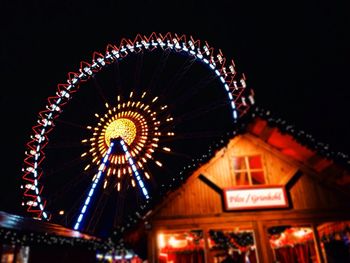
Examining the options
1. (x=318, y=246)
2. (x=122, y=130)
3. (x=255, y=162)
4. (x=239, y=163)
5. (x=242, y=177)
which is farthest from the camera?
(x=122, y=130)

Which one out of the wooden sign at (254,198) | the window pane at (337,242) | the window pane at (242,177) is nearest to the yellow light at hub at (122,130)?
the window pane at (242,177)

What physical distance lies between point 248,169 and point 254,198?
0.86m

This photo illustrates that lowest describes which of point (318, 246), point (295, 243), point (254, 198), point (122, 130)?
point (318, 246)

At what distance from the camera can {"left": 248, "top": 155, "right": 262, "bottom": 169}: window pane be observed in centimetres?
952

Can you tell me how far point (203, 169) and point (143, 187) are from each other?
749 cm

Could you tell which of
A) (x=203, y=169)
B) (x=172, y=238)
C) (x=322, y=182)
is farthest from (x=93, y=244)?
(x=322, y=182)

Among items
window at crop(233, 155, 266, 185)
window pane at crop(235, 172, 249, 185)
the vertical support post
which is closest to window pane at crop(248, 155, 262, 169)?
window at crop(233, 155, 266, 185)

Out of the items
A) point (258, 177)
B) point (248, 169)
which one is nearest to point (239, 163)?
point (248, 169)

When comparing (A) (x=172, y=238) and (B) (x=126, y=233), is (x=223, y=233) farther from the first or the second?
(B) (x=126, y=233)

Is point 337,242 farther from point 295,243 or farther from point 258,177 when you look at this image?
point 295,243

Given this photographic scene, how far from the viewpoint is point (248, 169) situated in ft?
30.2

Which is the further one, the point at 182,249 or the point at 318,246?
the point at 182,249

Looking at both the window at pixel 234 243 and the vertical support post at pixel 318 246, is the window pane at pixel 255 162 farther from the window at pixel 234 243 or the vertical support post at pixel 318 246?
the window at pixel 234 243

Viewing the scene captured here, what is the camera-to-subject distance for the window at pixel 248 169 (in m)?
9.23
